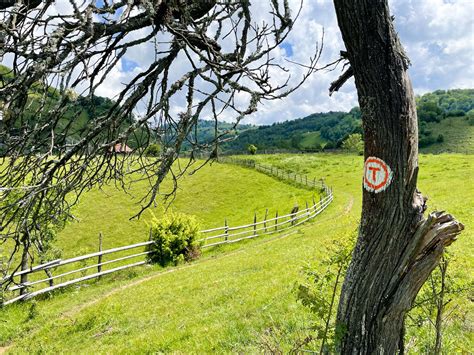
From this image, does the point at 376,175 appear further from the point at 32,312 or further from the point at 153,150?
the point at 32,312

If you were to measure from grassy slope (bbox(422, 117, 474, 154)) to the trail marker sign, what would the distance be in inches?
3468

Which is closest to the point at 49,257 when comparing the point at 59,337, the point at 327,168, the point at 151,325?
the point at 59,337

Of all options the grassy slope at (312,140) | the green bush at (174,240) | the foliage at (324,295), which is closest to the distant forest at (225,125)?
the grassy slope at (312,140)

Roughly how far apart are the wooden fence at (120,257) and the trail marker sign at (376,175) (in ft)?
8.31

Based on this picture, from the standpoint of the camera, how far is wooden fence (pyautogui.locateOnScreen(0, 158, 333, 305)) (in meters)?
12.4

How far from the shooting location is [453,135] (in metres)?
93.1

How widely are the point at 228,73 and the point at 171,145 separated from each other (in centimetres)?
78

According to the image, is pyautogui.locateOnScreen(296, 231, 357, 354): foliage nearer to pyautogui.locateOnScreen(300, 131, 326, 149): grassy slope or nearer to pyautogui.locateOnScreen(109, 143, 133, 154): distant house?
pyautogui.locateOnScreen(109, 143, 133, 154): distant house

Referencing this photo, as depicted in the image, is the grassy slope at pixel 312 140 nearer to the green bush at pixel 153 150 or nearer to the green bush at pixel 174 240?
the green bush at pixel 174 240

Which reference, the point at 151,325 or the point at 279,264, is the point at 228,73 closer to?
the point at 151,325

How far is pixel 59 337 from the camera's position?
29.4ft

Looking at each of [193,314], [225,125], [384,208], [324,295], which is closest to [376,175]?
[384,208]

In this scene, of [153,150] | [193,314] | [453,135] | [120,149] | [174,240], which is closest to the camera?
[120,149]

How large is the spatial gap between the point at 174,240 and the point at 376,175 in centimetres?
1616
